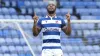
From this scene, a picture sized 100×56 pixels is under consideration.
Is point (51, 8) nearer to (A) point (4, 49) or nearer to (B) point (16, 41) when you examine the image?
(A) point (4, 49)

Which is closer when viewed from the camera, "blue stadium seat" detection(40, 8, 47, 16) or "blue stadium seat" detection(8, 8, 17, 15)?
"blue stadium seat" detection(8, 8, 17, 15)

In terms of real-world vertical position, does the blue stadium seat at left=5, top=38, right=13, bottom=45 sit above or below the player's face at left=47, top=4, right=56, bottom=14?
below

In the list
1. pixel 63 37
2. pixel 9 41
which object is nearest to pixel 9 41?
pixel 9 41

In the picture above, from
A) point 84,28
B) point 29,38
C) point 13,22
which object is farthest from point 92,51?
point 13,22

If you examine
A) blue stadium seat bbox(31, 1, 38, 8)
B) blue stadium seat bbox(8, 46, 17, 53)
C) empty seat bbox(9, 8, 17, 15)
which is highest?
blue stadium seat bbox(31, 1, 38, 8)

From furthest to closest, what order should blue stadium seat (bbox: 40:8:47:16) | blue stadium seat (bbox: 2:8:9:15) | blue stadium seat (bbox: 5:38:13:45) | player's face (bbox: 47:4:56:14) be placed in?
blue stadium seat (bbox: 40:8:47:16)
blue stadium seat (bbox: 2:8:9:15)
blue stadium seat (bbox: 5:38:13:45)
player's face (bbox: 47:4:56:14)

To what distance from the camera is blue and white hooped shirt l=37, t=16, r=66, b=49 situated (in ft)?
17.1

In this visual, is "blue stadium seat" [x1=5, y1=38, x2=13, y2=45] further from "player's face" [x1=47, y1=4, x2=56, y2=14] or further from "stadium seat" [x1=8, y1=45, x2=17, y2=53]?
"player's face" [x1=47, y1=4, x2=56, y2=14]

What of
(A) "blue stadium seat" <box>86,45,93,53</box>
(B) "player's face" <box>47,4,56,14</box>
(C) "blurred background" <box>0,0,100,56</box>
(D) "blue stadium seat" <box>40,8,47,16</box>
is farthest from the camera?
(D) "blue stadium seat" <box>40,8,47,16</box>

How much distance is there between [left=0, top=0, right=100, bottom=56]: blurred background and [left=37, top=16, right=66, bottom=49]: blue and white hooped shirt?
220cm

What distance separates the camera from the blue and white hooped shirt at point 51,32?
205 inches

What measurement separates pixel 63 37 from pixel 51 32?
7.67 feet

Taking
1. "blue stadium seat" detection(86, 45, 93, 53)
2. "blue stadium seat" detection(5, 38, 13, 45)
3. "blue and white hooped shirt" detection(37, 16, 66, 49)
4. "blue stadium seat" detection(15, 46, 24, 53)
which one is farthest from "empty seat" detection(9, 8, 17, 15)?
"blue and white hooped shirt" detection(37, 16, 66, 49)

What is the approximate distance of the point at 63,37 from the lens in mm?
7543
